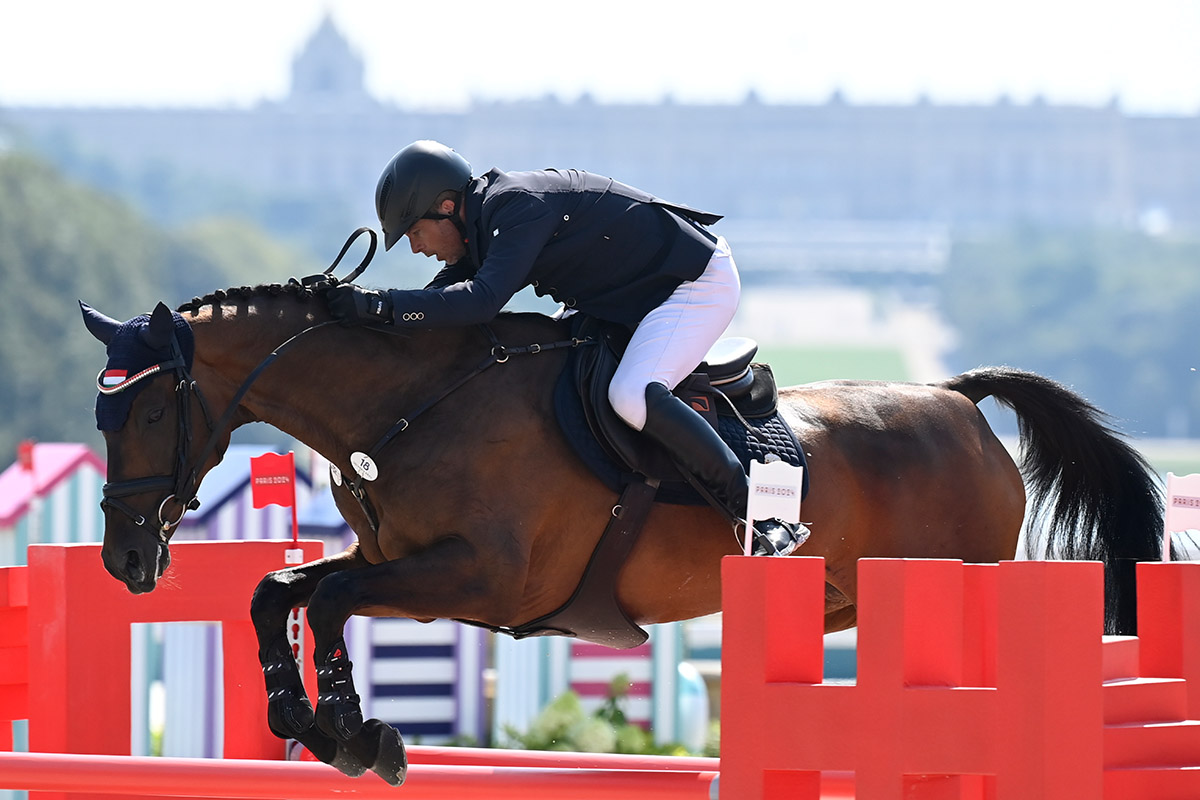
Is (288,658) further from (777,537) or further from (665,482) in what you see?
(777,537)

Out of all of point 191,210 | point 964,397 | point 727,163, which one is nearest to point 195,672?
point 964,397

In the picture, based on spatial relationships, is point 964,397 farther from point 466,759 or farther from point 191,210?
point 191,210

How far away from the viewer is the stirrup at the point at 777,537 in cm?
376

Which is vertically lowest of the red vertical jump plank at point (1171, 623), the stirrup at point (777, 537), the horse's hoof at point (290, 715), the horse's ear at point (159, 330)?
the horse's hoof at point (290, 715)

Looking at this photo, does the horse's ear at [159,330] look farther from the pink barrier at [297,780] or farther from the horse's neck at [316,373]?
the pink barrier at [297,780]

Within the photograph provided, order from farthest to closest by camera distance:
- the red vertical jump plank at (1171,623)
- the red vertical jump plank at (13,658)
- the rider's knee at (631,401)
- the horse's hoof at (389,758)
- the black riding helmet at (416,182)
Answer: the red vertical jump plank at (13,658) → the black riding helmet at (416,182) → the rider's knee at (631,401) → the horse's hoof at (389,758) → the red vertical jump plank at (1171,623)

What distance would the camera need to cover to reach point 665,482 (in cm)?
417

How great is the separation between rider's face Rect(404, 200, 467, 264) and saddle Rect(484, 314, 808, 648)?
0.37 meters

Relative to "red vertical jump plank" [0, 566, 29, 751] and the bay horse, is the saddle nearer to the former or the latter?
the bay horse

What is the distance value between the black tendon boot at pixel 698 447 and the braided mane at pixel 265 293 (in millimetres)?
926

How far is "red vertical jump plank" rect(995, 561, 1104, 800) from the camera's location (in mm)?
2893

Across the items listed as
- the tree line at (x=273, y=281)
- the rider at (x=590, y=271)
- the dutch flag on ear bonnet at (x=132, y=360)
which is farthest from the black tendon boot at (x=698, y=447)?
the tree line at (x=273, y=281)

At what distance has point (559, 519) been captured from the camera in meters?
4.08

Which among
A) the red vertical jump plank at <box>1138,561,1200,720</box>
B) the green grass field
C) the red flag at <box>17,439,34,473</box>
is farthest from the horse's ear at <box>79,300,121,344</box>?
the green grass field
